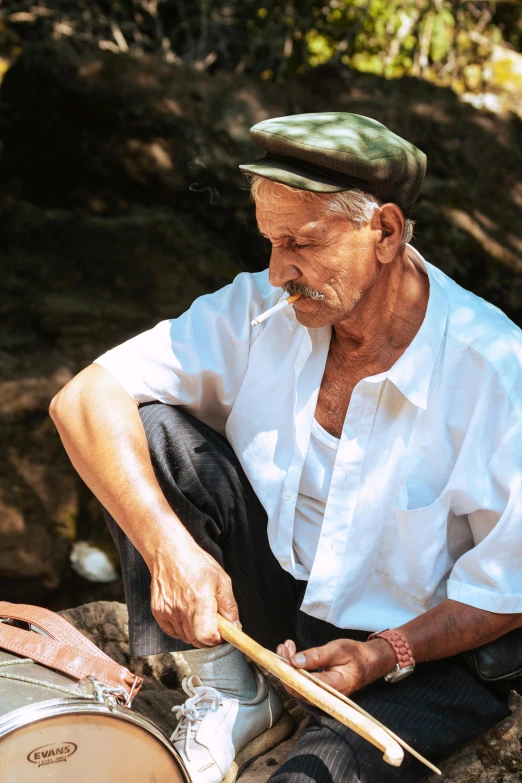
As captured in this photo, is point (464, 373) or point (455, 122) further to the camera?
point (455, 122)

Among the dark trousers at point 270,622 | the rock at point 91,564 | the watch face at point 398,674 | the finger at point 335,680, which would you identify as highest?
the finger at point 335,680

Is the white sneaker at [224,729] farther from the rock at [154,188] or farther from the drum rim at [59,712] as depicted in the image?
the rock at [154,188]

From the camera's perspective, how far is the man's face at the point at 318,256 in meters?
2.12

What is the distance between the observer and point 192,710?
90.4 inches

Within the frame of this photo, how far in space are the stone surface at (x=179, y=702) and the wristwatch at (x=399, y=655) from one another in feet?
0.98

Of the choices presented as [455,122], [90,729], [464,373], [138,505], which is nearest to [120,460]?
[138,505]

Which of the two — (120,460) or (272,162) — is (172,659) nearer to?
(120,460)

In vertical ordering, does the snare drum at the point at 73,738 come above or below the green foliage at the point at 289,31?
above

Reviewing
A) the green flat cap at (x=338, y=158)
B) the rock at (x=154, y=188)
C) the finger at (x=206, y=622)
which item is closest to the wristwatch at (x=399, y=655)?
the finger at (x=206, y=622)

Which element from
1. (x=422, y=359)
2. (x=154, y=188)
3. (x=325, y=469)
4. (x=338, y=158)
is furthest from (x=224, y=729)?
(x=154, y=188)

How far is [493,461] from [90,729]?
101 cm

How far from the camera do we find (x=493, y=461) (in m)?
2.06

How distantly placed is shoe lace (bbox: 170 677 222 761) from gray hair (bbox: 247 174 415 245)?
1.21 m

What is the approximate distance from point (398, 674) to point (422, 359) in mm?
717
